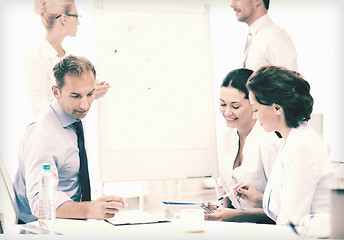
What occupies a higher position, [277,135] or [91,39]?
[91,39]

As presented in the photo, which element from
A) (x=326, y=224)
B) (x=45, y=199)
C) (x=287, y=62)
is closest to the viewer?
(x=326, y=224)

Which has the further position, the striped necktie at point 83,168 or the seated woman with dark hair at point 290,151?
the striped necktie at point 83,168

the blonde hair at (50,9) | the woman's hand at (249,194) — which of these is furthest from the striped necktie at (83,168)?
the woman's hand at (249,194)

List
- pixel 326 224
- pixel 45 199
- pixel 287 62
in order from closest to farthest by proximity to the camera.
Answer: pixel 326 224 → pixel 45 199 → pixel 287 62

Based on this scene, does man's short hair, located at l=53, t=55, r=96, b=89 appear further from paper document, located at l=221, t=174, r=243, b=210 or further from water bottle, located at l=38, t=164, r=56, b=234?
paper document, located at l=221, t=174, r=243, b=210

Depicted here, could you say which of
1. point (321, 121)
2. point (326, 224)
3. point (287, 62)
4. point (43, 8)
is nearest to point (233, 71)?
point (287, 62)

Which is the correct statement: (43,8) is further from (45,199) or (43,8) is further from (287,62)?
(287,62)

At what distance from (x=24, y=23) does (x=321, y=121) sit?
161 centimetres

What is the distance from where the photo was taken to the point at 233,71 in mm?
2311

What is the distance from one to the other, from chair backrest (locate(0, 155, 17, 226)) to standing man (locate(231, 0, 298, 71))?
1378mm

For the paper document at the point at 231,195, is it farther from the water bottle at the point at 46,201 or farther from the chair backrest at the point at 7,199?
the chair backrest at the point at 7,199

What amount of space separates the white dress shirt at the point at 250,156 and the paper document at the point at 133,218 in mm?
476

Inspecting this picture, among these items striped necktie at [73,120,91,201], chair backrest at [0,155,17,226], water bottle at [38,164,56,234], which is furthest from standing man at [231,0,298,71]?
chair backrest at [0,155,17,226]

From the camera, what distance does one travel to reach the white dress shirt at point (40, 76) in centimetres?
229
